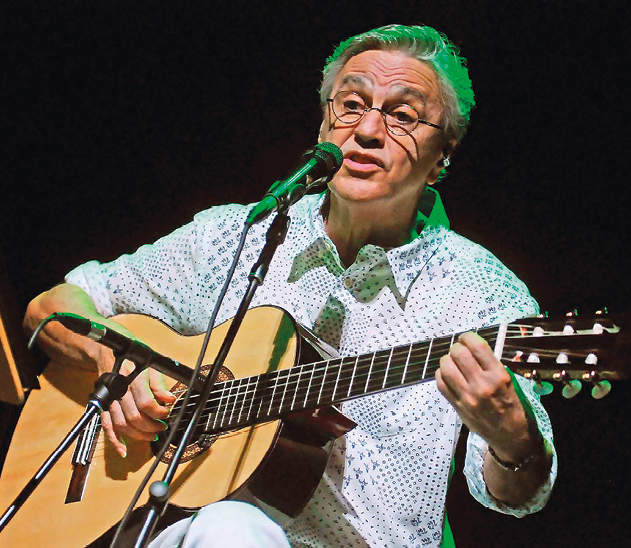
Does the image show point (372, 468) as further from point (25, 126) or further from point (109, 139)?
point (25, 126)

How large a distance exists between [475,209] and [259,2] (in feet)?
4.15

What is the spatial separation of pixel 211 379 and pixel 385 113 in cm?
119

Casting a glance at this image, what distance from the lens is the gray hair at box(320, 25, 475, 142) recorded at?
2438 mm

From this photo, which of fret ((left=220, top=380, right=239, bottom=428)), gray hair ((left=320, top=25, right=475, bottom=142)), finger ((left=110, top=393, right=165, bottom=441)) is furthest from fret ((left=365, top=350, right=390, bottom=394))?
gray hair ((left=320, top=25, right=475, bottom=142))

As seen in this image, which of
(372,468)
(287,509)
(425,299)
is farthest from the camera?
(425,299)

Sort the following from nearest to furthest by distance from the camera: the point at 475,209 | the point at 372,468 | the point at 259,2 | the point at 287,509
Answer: the point at 287,509, the point at 372,468, the point at 475,209, the point at 259,2

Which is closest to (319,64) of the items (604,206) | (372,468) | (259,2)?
(259,2)

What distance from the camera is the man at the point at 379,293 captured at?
199 cm

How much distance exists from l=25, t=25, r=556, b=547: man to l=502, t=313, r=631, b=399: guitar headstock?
0.09m

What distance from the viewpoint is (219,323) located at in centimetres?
236

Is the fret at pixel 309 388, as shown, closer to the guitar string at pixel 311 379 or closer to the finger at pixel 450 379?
the guitar string at pixel 311 379

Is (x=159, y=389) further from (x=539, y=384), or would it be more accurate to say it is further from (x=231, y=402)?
(x=539, y=384)

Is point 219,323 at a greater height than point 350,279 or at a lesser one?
lesser

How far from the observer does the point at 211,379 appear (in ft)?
5.01
